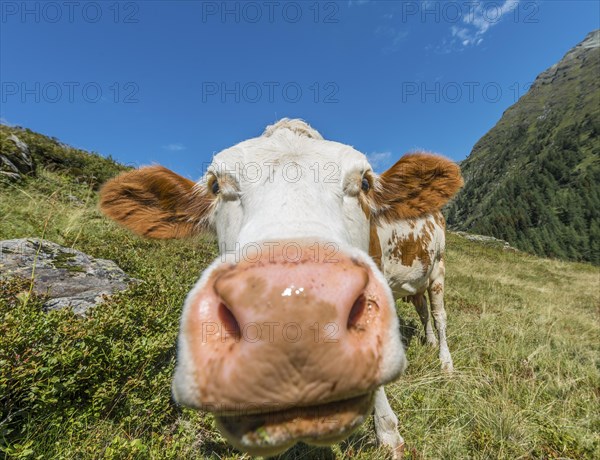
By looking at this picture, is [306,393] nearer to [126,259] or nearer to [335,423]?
[335,423]

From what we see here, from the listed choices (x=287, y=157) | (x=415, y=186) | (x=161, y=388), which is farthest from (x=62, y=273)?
(x=415, y=186)

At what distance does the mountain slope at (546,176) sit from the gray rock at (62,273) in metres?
67.9

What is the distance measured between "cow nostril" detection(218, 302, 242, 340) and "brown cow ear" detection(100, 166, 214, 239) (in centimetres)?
228

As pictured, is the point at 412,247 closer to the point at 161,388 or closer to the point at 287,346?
the point at 161,388

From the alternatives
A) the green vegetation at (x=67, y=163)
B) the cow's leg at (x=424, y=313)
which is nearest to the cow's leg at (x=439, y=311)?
the cow's leg at (x=424, y=313)

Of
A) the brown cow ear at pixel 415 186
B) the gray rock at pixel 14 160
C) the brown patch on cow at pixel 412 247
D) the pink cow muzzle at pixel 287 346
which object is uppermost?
the gray rock at pixel 14 160

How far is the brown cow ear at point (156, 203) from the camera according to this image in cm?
328

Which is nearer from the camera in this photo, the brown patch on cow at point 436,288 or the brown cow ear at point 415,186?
the brown cow ear at point 415,186

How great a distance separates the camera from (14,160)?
8.28 metres

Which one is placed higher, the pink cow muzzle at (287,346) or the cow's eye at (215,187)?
the cow's eye at (215,187)

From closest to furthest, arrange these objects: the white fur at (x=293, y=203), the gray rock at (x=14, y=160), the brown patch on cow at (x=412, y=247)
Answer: the white fur at (x=293, y=203), the brown patch on cow at (x=412, y=247), the gray rock at (x=14, y=160)

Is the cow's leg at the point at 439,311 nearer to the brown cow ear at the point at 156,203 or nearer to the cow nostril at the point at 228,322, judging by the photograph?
the brown cow ear at the point at 156,203

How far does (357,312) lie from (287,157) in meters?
1.42

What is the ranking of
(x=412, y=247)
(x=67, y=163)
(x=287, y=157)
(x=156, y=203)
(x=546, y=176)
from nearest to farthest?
(x=287, y=157)
(x=156, y=203)
(x=412, y=247)
(x=67, y=163)
(x=546, y=176)
